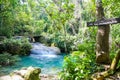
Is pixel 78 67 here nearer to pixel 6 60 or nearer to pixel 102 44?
pixel 102 44

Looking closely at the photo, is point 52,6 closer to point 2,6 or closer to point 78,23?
point 78,23

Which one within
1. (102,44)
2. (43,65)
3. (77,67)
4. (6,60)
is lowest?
(43,65)

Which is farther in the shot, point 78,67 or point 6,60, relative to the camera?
point 6,60

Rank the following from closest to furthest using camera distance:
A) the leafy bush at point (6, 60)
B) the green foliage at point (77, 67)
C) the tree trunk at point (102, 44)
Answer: the green foliage at point (77, 67), the tree trunk at point (102, 44), the leafy bush at point (6, 60)

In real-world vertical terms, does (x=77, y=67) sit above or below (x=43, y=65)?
above

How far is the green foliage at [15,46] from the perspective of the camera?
61.9ft

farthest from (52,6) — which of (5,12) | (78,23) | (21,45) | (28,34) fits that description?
(28,34)

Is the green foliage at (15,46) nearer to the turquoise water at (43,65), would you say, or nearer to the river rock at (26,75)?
the turquoise water at (43,65)

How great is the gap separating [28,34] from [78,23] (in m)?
23.3

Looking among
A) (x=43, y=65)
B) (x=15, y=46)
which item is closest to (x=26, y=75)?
(x=43, y=65)

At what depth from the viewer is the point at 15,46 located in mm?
19375

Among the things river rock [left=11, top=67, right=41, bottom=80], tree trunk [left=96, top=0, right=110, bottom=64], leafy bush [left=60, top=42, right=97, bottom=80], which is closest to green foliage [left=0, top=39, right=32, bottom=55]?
river rock [left=11, top=67, right=41, bottom=80]

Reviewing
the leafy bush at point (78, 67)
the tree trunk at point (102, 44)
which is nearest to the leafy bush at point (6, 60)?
the leafy bush at point (78, 67)

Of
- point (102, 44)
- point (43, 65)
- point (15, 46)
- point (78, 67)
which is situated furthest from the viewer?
point (15, 46)
